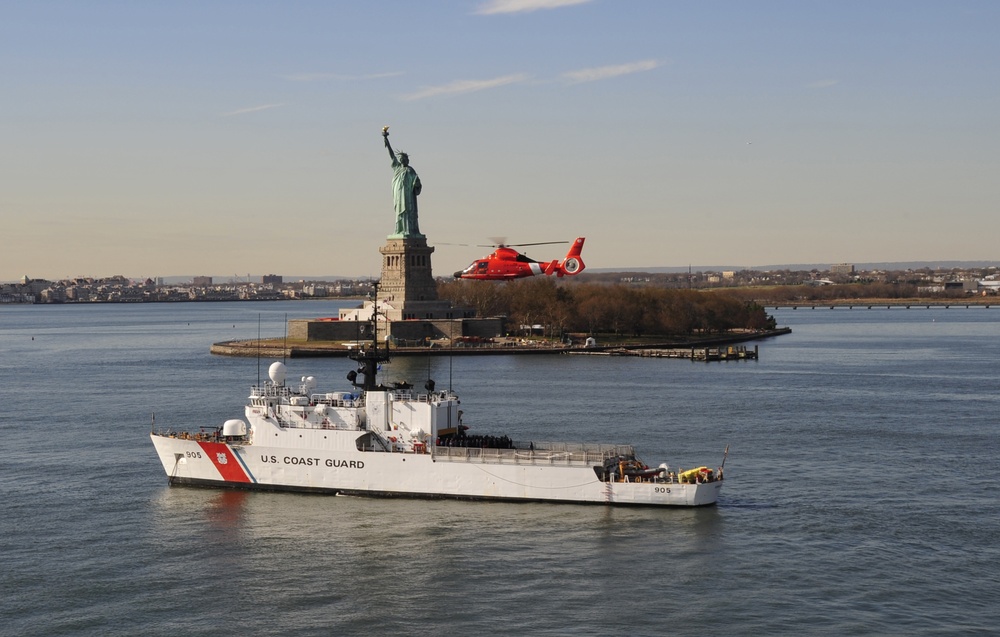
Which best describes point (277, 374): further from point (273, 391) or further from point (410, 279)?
point (410, 279)

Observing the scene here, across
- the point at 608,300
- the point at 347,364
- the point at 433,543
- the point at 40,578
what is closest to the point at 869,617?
the point at 433,543

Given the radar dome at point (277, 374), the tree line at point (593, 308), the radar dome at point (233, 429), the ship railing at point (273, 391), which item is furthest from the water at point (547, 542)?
the tree line at point (593, 308)

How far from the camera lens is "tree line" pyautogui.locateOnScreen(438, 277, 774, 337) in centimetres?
12119

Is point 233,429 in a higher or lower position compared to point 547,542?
higher

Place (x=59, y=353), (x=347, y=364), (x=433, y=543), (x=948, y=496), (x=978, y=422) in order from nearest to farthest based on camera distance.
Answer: (x=433, y=543) < (x=948, y=496) < (x=978, y=422) < (x=347, y=364) < (x=59, y=353)

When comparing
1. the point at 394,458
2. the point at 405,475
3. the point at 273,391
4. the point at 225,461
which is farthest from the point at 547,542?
the point at 225,461

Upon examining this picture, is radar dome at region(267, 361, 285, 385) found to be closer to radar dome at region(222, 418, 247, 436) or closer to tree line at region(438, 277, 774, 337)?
radar dome at region(222, 418, 247, 436)

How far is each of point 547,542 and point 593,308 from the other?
293ft

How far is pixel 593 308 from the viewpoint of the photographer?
121 metres

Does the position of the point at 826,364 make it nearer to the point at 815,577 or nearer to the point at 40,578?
the point at 815,577

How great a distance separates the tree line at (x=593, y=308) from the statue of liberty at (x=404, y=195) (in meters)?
10.8

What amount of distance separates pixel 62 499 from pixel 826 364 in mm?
68132

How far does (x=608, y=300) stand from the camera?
123000mm

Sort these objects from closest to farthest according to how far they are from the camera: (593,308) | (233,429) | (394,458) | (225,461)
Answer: (394,458) → (225,461) → (233,429) → (593,308)
